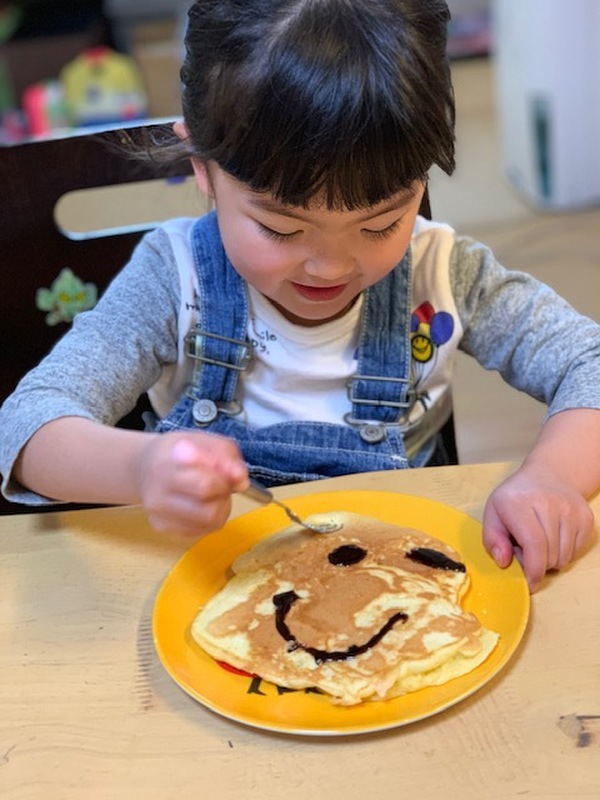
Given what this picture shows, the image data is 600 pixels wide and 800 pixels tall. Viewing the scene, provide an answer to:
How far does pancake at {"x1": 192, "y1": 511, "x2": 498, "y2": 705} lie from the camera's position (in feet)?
2.17

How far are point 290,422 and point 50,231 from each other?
1.16 feet

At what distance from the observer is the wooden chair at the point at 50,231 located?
3.53 feet

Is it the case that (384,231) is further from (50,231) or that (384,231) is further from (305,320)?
(50,231)

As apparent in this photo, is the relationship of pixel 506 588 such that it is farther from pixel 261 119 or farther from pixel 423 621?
pixel 261 119

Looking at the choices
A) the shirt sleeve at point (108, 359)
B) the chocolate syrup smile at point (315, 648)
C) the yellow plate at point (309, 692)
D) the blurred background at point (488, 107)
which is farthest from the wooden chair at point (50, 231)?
the blurred background at point (488, 107)

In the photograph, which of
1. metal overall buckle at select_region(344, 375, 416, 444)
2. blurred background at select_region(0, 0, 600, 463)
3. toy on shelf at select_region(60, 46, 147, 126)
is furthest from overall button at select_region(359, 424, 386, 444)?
toy on shelf at select_region(60, 46, 147, 126)

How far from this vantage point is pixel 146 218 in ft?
4.03

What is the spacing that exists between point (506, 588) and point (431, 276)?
0.40 m

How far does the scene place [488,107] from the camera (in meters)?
4.29

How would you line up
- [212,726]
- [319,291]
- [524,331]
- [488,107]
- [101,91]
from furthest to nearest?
[488,107], [101,91], [524,331], [319,291], [212,726]

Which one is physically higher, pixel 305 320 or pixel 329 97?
pixel 329 97

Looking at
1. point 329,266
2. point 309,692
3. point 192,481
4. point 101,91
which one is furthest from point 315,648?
point 101,91

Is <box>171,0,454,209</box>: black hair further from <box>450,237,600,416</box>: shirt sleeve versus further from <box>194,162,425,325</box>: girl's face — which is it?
<box>450,237,600,416</box>: shirt sleeve

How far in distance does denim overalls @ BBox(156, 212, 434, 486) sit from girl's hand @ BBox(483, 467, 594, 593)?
21 centimetres
